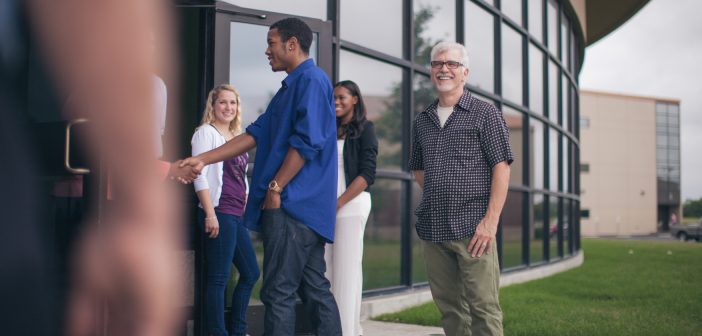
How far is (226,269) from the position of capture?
14.5 feet

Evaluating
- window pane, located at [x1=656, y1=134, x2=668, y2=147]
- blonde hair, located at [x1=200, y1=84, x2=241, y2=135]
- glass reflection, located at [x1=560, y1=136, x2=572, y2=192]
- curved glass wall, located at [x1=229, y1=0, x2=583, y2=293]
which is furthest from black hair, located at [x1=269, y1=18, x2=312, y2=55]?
window pane, located at [x1=656, y1=134, x2=668, y2=147]

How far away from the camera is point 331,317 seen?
3299mm

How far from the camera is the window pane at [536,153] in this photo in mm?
11242

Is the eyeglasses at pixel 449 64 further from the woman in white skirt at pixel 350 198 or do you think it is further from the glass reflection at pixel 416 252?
the glass reflection at pixel 416 252

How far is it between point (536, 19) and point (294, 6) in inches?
260

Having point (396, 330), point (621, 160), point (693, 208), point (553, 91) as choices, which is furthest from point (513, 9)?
point (693, 208)

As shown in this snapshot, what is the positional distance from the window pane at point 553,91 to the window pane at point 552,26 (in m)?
0.29

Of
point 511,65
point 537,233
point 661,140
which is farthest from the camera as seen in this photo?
point 661,140

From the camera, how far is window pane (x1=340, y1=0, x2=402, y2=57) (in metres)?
6.77

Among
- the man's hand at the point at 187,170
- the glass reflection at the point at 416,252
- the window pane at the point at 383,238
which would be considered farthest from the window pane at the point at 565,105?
the man's hand at the point at 187,170

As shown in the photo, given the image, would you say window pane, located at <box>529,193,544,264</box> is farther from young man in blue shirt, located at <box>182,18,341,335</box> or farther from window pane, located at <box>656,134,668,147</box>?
window pane, located at <box>656,134,668,147</box>

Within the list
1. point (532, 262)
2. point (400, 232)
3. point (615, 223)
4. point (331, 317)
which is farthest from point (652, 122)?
point (331, 317)

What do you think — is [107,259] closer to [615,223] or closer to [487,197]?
[487,197]

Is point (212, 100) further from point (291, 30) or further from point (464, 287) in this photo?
point (464, 287)
